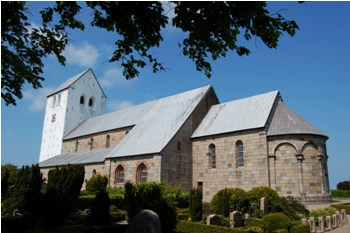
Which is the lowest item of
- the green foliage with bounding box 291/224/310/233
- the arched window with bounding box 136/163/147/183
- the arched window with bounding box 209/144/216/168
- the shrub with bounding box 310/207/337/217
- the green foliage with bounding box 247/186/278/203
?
the green foliage with bounding box 291/224/310/233

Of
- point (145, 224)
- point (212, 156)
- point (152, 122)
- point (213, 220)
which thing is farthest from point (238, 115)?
point (145, 224)

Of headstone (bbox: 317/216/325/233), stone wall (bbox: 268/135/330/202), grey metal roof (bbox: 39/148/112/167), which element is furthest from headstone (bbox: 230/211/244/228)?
grey metal roof (bbox: 39/148/112/167)

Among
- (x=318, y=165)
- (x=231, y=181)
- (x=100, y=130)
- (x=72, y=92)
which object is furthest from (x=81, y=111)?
(x=318, y=165)

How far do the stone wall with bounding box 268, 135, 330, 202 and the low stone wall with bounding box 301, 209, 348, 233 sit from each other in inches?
121

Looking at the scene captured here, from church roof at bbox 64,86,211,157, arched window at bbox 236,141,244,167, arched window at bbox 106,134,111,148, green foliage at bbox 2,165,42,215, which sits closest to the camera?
green foliage at bbox 2,165,42,215

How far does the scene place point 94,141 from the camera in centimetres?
3172

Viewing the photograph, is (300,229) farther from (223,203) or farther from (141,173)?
(141,173)

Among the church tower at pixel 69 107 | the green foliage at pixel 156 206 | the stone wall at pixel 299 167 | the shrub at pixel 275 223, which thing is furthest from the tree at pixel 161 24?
the church tower at pixel 69 107

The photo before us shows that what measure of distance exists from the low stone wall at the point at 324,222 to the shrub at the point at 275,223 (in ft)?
3.63

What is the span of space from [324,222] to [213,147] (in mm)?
9761

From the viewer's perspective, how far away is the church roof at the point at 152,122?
2302 cm

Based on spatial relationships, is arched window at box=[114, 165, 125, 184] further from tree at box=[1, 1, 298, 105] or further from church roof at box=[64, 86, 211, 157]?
tree at box=[1, 1, 298, 105]

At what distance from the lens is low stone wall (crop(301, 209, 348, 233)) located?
1300 cm

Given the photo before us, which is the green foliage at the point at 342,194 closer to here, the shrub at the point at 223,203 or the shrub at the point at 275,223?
the shrub at the point at 223,203
